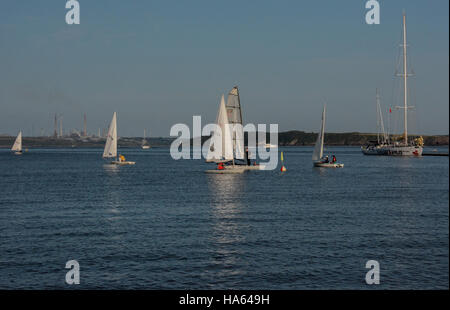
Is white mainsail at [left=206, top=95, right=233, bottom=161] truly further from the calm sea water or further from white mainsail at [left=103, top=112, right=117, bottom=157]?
white mainsail at [left=103, top=112, right=117, bottom=157]

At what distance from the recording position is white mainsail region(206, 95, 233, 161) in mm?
92750

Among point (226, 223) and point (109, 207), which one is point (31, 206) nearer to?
point (109, 207)

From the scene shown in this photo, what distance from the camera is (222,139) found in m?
93.6

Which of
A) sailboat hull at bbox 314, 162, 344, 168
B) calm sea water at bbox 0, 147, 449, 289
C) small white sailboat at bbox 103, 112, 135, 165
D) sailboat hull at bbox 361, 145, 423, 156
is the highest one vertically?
small white sailboat at bbox 103, 112, 135, 165

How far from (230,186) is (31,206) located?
1168 inches

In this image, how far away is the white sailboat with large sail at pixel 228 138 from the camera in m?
93.2

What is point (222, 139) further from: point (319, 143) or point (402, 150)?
point (402, 150)

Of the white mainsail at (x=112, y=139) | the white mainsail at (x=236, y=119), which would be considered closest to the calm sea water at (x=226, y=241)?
the white mainsail at (x=236, y=119)

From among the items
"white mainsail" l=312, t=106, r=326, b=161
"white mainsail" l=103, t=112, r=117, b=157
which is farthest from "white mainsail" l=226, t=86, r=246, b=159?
"white mainsail" l=103, t=112, r=117, b=157

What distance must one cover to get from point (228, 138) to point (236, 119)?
6403mm

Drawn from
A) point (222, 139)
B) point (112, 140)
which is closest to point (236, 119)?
point (222, 139)

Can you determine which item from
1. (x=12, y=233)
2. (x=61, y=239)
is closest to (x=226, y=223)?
(x=61, y=239)

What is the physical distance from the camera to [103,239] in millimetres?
32562

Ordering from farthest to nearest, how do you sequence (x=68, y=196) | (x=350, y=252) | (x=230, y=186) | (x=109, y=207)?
1. (x=230, y=186)
2. (x=68, y=196)
3. (x=109, y=207)
4. (x=350, y=252)
